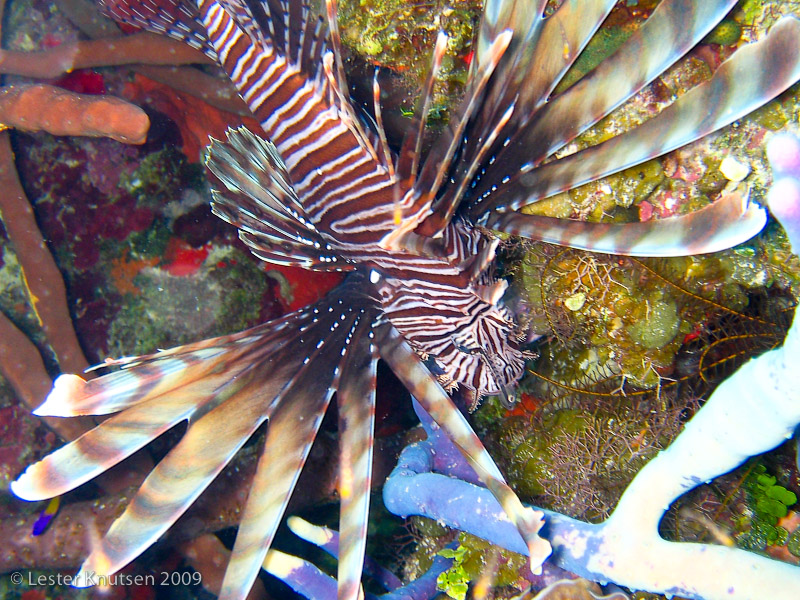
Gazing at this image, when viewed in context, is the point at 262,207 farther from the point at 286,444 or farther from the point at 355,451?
the point at 355,451

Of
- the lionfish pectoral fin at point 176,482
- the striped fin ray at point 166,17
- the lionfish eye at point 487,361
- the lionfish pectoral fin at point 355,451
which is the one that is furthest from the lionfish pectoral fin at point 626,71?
the striped fin ray at point 166,17

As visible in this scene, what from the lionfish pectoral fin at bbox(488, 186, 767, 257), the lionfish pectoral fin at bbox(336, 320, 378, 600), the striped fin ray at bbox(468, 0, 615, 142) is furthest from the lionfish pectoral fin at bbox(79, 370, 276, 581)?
the striped fin ray at bbox(468, 0, 615, 142)

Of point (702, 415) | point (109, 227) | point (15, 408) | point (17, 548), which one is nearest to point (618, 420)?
point (702, 415)

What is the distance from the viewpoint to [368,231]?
2.32 meters

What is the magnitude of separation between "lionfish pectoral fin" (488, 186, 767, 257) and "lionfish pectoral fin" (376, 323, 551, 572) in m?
0.80

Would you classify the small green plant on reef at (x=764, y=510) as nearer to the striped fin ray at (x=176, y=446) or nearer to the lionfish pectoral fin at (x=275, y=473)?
the lionfish pectoral fin at (x=275, y=473)

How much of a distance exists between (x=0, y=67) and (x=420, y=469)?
404cm

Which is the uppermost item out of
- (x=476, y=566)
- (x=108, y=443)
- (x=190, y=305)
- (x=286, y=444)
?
(x=190, y=305)

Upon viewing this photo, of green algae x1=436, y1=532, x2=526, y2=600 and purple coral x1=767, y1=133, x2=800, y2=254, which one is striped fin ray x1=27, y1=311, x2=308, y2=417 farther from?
purple coral x1=767, y1=133, x2=800, y2=254

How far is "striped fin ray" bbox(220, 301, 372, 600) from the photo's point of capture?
6.57ft

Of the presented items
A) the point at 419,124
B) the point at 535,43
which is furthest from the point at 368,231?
the point at 535,43

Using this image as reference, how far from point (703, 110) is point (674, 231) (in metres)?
0.41

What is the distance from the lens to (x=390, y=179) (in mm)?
2113

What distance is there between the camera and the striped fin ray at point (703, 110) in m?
1.47
